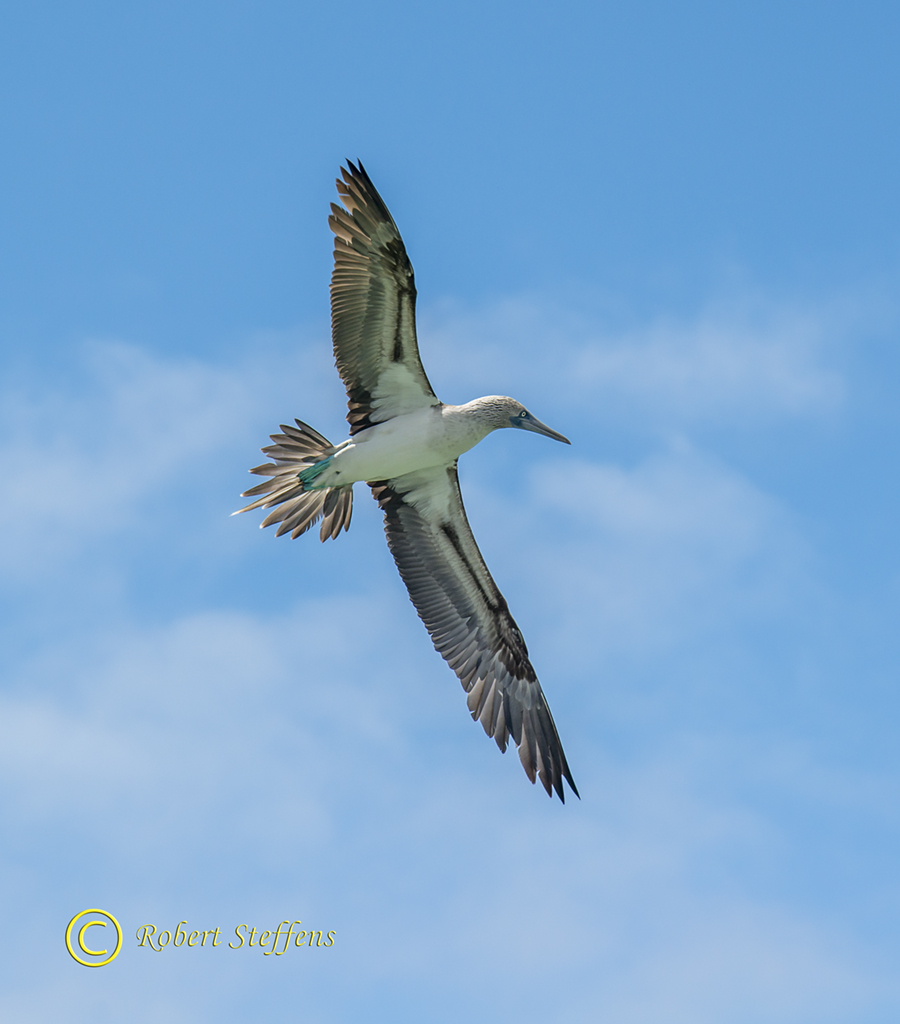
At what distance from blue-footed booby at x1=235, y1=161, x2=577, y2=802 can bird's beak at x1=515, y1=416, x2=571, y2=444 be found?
0.01m

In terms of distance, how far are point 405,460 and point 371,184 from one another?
2.61 meters

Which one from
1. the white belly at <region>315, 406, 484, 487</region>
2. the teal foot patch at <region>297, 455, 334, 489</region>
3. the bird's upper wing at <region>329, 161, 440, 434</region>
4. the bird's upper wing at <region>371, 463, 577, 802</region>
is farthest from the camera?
the bird's upper wing at <region>371, 463, 577, 802</region>

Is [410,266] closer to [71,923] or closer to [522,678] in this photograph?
[522,678]

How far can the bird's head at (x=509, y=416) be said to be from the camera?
11.7 meters

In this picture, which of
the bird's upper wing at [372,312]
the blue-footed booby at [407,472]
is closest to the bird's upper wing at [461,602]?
the blue-footed booby at [407,472]

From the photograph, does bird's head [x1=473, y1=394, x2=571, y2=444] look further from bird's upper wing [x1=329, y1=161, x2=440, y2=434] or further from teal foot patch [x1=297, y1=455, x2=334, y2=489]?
teal foot patch [x1=297, y1=455, x2=334, y2=489]

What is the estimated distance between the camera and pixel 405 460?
38.2ft

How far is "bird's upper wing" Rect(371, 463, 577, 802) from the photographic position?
40.3ft

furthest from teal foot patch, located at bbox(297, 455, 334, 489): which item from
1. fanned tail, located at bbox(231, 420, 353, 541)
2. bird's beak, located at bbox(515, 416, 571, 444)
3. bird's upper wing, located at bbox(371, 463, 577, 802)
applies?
bird's beak, located at bbox(515, 416, 571, 444)

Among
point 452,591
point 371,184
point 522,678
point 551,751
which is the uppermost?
point 371,184

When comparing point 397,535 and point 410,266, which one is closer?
point 410,266

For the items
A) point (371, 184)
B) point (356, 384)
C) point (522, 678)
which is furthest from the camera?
point (522, 678)

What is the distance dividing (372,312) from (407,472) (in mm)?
1687

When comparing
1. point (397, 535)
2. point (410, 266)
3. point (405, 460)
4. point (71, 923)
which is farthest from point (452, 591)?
point (71, 923)
